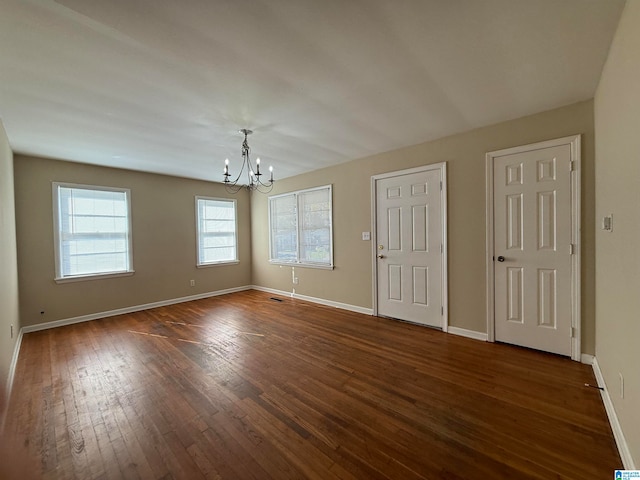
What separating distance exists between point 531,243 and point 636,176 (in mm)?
1623

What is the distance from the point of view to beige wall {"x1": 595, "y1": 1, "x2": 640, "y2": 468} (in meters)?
1.35

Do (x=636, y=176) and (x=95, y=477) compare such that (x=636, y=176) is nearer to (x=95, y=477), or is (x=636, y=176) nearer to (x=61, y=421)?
(x=95, y=477)

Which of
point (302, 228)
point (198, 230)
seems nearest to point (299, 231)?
point (302, 228)

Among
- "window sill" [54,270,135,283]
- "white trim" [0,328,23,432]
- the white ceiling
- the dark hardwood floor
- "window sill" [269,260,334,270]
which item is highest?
the white ceiling

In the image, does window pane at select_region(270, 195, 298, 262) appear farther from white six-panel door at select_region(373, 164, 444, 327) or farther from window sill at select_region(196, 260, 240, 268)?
white six-panel door at select_region(373, 164, 444, 327)

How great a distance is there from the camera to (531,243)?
280 centimetres

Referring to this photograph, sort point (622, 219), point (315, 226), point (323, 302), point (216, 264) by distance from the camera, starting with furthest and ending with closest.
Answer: point (216, 264)
point (315, 226)
point (323, 302)
point (622, 219)

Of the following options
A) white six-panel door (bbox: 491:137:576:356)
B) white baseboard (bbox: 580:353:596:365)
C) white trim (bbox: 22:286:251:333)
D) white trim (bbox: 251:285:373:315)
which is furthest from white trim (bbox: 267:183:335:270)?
white baseboard (bbox: 580:353:596:365)

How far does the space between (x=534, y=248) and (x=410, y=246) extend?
4.47 feet

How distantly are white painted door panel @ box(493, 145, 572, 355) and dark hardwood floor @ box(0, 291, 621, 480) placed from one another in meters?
0.26

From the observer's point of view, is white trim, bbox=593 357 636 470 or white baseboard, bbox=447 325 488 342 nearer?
white trim, bbox=593 357 636 470

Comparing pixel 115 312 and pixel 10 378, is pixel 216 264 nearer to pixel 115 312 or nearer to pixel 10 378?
pixel 115 312

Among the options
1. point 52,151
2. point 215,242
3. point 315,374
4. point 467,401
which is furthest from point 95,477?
point 215,242

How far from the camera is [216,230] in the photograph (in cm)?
588
